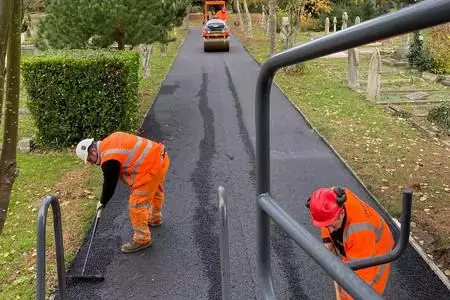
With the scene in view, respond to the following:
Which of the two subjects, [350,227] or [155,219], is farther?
[155,219]

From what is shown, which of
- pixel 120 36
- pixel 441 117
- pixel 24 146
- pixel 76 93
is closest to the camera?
pixel 76 93

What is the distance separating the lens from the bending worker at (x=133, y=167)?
566 centimetres

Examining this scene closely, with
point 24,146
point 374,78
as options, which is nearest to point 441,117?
point 374,78

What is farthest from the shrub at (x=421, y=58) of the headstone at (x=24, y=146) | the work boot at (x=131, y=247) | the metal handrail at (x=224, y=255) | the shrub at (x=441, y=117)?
the metal handrail at (x=224, y=255)

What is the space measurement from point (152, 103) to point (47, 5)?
4194 mm

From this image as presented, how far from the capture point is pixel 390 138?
10.8 metres

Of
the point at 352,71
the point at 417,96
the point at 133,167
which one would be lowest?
the point at 417,96

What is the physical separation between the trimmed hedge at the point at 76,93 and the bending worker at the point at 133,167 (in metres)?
4.51

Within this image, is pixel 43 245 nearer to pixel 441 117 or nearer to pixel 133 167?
pixel 133 167

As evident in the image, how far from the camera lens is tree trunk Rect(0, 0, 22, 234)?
3.53 metres

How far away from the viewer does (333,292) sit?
17.3 ft

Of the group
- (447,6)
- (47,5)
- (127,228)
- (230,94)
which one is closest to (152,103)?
(230,94)

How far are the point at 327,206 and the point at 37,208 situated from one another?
5.42 metres

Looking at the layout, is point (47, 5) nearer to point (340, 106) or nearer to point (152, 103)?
point (152, 103)
